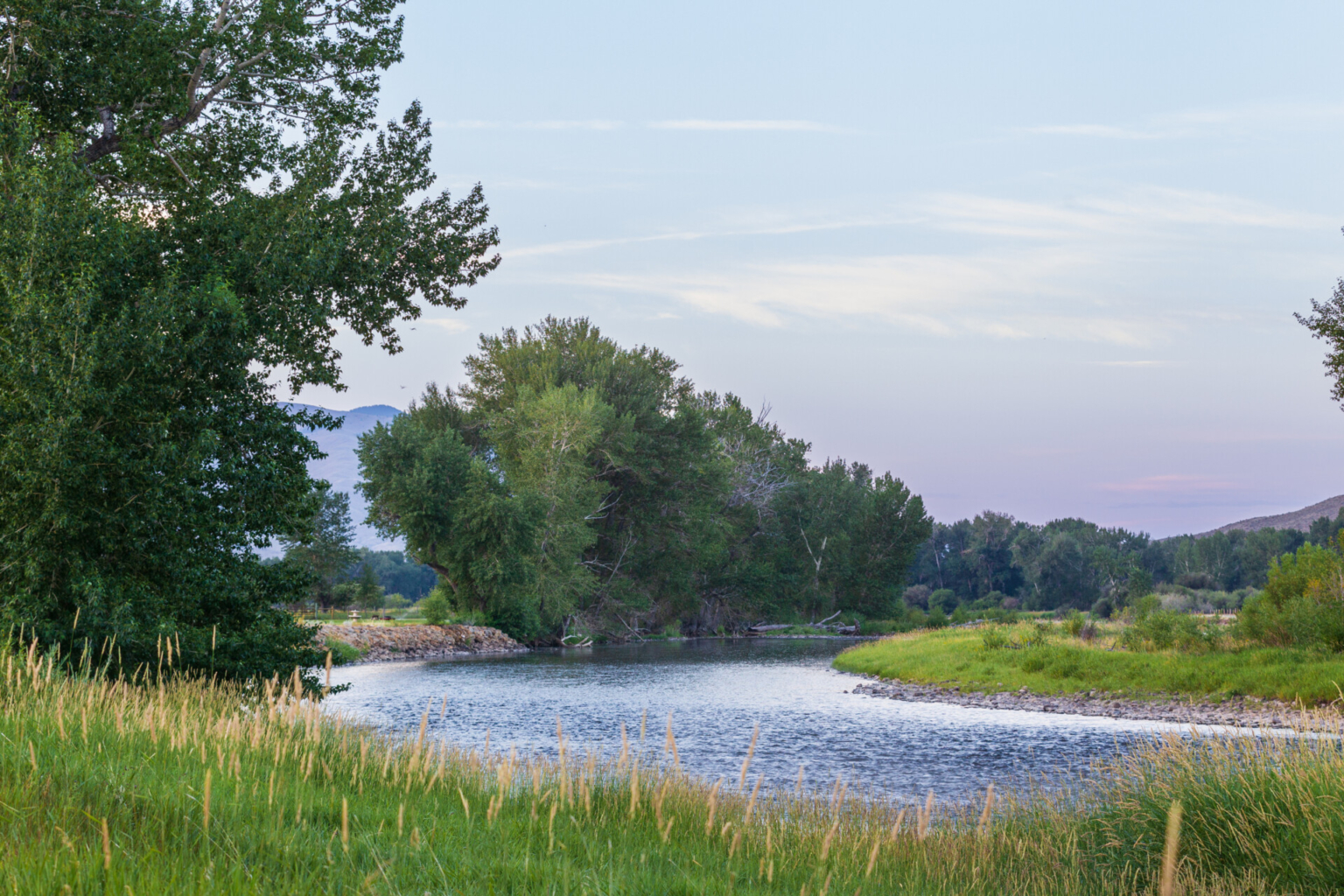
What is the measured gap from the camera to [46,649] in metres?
12.9

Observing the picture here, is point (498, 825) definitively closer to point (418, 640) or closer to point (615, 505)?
point (418, 640)

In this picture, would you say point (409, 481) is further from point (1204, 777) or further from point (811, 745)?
point (1204, 777)

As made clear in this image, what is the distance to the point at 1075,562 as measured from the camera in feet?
373

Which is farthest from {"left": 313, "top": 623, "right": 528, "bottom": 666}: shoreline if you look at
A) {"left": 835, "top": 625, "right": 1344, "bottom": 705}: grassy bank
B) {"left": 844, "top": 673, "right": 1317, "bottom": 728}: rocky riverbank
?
{"left": 844, "top": 673, "right": 1317, "bottom": 728}: rocky riverbank

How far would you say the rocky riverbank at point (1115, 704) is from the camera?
85.3 ft

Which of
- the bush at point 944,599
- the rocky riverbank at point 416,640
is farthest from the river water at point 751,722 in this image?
the bush at point 944,599

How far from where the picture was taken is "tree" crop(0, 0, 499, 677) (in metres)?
13.6

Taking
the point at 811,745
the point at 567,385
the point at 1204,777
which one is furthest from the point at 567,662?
the point at 1204,777

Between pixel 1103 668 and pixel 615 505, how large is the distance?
4676cm

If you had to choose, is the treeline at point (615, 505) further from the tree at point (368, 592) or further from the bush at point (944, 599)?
the bush at point (944, 599)

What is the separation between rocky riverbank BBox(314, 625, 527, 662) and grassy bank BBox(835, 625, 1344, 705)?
20.8 metres

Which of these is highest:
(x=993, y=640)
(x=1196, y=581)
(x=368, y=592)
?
(x=368, y=592)

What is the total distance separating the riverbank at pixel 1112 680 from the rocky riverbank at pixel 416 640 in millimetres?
22108

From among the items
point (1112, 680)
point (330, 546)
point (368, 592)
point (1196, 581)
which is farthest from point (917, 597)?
point (1112, 680)
